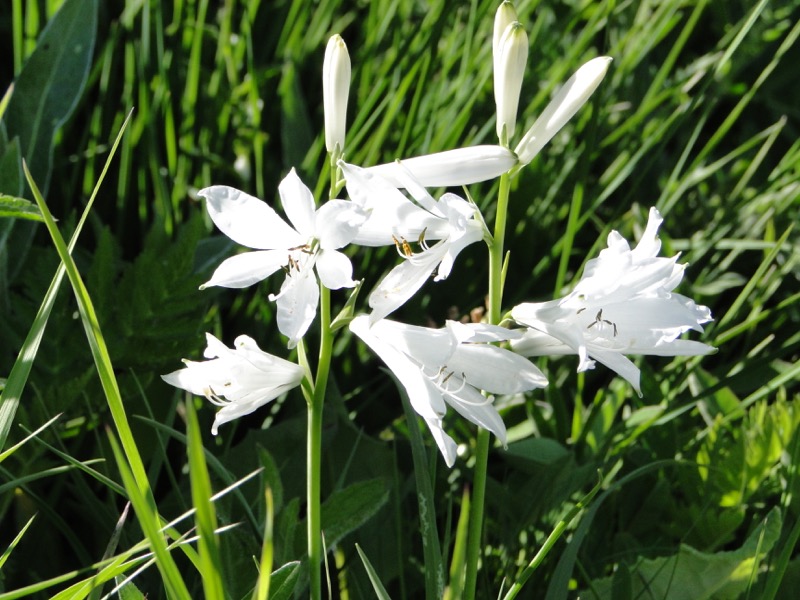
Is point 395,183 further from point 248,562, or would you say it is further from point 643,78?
point 643,78

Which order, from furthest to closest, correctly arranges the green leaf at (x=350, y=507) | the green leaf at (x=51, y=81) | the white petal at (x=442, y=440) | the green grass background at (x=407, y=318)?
the green leaf at (x=51, y=81) → the green grass background at (x=407, y=318) → the green leaf at (x=350, y=507) → the white petal at (x=442, y=440)

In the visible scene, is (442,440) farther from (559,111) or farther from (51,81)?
(51,81)

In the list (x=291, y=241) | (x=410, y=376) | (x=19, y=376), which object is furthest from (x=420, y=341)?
(x=19, y=376)

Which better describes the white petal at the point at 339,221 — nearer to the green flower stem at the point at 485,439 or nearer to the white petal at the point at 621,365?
the green flower stem at the point at 485,439

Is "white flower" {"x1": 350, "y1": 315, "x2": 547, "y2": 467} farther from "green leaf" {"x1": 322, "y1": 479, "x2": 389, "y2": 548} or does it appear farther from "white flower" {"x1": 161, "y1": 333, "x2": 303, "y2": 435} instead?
"green leaf" {"x1": 322, "y1": 479, "x2": 389, "y2": 548}

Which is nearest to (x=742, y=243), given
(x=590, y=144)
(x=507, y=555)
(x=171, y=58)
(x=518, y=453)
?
(x=590, y=144)

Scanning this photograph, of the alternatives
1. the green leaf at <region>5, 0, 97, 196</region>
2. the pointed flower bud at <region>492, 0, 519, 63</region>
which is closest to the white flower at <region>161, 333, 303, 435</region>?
the pointed flower bud at <region>492, 0, 519, 63</region>

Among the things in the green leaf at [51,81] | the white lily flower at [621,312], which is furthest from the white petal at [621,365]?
the green leaf at [51,81]
